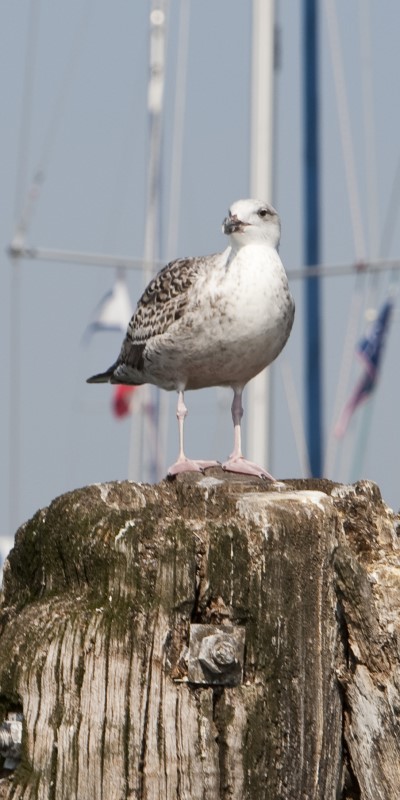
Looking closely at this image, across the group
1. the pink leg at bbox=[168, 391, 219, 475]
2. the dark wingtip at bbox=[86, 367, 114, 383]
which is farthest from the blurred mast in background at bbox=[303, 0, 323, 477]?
the pink leg at bbox=[168, 391, 219, 475]

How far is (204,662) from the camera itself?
411 cm

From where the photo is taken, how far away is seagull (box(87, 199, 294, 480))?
6.64 metres

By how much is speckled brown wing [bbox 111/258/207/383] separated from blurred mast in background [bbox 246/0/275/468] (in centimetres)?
985

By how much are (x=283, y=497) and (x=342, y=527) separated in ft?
0.92

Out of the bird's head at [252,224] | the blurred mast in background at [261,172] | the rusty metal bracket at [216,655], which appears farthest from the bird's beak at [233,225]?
the blurred mast in background at [261,172]

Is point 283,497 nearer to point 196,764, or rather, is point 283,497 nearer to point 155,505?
point 155,505

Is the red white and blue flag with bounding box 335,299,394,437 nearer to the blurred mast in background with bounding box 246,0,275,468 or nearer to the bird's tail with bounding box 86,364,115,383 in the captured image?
the blurred mast in background with bounding box 246,0,275,468

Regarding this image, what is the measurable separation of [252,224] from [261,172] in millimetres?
10921

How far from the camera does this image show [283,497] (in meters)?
4.43

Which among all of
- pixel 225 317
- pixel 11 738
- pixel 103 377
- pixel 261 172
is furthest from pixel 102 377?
pixel 261 172

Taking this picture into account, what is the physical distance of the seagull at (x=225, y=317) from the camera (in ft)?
21.8

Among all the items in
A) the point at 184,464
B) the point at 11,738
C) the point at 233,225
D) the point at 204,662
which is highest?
the point at 233,225

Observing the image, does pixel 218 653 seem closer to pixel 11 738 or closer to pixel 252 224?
pixel 11 738

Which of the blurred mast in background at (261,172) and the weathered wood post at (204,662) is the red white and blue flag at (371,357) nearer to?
the blurred mast in background at (261,172)
